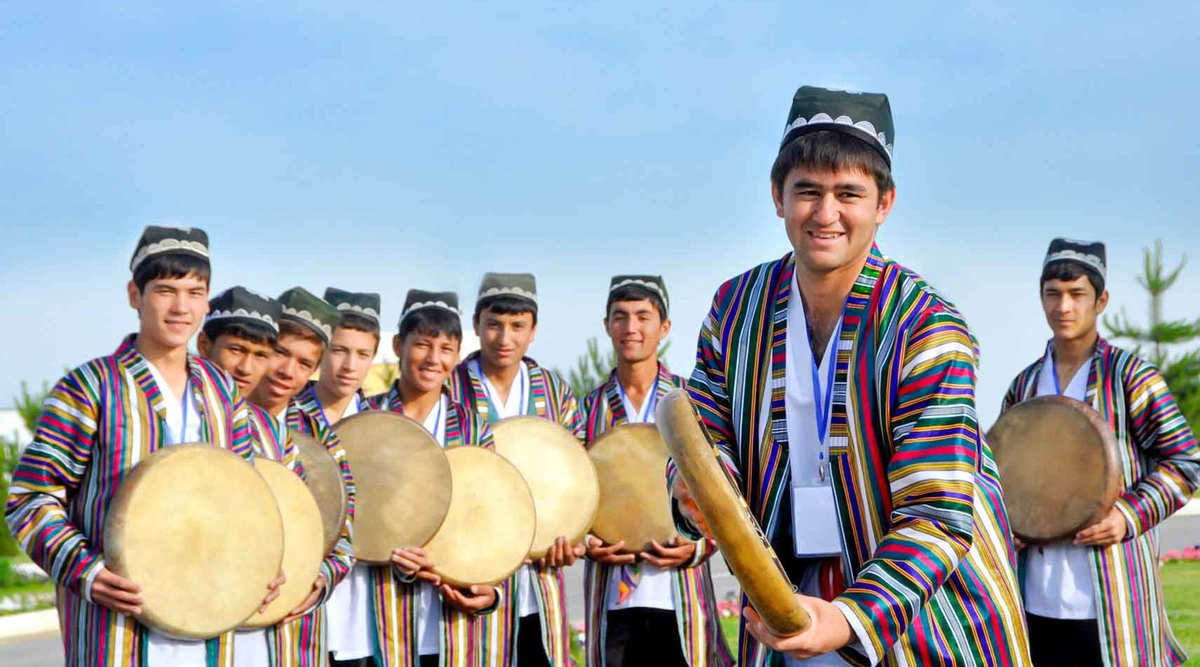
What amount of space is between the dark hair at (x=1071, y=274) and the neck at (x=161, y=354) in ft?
12.3

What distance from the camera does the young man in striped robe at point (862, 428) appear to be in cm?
222

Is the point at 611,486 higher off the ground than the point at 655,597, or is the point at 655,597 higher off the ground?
the point at 611,486

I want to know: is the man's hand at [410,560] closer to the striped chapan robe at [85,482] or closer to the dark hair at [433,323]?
the dark hair at [433,323]

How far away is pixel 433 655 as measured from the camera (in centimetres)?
578

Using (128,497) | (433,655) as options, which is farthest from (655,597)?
(128,497)

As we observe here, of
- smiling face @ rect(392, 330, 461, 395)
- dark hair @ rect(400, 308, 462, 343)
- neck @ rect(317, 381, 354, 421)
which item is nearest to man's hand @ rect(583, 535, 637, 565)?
smiling face @ rect(392, 330, 461, 395)

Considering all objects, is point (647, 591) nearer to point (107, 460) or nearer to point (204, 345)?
point (204, 345)

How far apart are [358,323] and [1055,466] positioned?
9.52ft

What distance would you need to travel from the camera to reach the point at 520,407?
6.49 metres

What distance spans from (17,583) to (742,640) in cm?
1436

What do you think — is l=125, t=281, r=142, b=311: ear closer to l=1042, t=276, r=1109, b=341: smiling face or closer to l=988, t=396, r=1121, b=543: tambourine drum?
l=988, t=396, r=1121, b=543: tambourine drum

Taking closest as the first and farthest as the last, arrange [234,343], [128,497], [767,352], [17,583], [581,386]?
[767,352]
[128,497]
[234,343]
[17,583]
[581,386]

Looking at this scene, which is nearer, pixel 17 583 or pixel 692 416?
pixel 692 416

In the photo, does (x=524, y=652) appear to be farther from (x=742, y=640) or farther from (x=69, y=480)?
(x=742, y=640)
